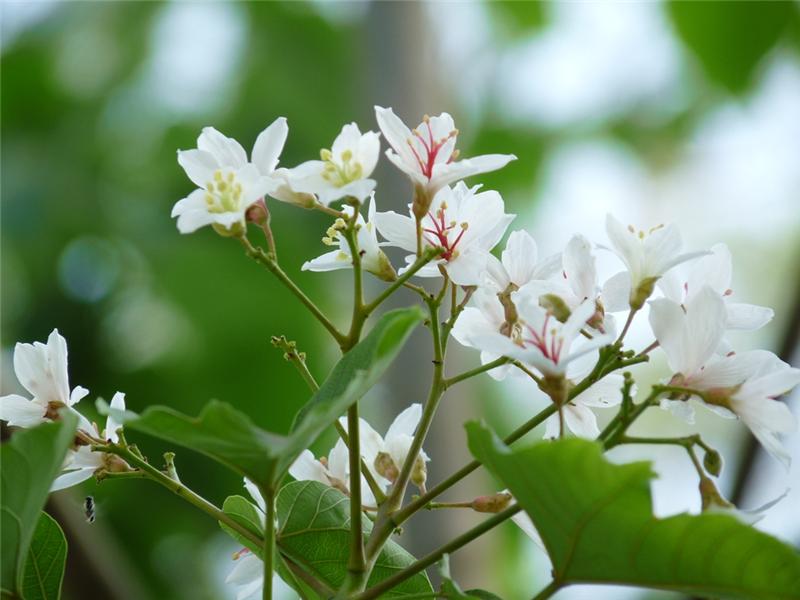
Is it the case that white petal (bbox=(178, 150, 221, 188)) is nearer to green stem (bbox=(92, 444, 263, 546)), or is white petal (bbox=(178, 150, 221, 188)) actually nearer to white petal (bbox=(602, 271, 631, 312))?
green stem (bbox=(92, 444, 263, 546))

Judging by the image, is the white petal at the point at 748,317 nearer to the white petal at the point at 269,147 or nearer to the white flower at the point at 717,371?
the white flower at the point at 717,371

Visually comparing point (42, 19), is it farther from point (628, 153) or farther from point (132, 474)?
point (132, 474)

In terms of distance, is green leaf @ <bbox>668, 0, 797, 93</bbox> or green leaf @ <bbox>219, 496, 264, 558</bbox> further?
green leaf @ <bbox>668, 0, 797, 93</bbox>

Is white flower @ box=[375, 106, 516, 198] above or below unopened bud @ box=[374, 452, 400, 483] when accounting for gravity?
above

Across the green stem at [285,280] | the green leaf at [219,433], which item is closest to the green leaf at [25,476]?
the green leaf at [219,433]

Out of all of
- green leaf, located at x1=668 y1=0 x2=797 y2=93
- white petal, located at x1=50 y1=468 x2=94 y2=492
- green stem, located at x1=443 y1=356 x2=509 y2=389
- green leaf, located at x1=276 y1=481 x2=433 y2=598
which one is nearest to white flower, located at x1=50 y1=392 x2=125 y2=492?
white petal, located at x1=50 y1=468 x2=94 y2=492

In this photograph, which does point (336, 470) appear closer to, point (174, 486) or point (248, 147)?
point (174, 486)

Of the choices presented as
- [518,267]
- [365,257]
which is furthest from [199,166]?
[518,267]
